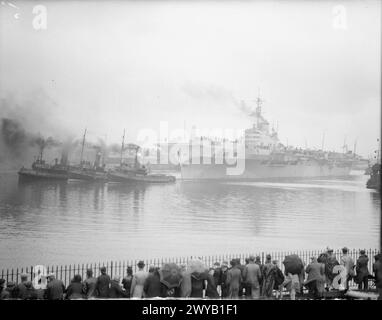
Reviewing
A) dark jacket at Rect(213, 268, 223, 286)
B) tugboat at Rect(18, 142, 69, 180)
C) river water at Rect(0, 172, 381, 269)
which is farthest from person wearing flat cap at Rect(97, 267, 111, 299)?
tugboat at Rect(18, 142, 69, 180)

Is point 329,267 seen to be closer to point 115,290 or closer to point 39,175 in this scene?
point 115,290

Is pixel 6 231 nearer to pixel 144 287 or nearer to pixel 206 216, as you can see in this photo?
pixel 206 216

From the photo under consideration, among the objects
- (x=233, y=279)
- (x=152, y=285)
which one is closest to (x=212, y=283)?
(x=233, y=279)

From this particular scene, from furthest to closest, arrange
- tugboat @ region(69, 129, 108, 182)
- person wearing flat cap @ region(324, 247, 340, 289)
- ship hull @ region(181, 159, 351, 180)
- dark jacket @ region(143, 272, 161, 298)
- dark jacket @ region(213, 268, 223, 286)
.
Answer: ship hull @ region(181, 159, 351, 180) → tugboat @ region(69, 129, 108, 182) → person wearing flat cap @ region(324, 247, 340, 289) → dark jacket @ region(213, 268, 223, 286) → dark jacket @ region(143, 272, 161, 298)

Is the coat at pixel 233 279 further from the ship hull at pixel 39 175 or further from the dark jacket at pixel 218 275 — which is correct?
the ship hull at pixel 39 175

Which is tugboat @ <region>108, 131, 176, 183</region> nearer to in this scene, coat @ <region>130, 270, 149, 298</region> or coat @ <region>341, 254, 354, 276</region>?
coat @ <region>341, 254, 354, 276</region>

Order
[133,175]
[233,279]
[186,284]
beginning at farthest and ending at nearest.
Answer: [133,175], [233,279], [186,284]
